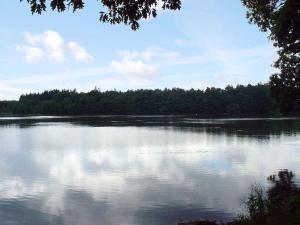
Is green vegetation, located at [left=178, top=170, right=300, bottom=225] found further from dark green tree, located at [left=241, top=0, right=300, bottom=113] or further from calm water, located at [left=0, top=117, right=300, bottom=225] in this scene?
dark green tree, located at [left=241, top=0, right=300, bottom=113]

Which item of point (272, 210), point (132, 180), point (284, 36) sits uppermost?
point (284, 36)

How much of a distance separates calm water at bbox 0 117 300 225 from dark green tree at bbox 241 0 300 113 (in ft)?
22.4

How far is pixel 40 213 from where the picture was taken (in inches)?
995

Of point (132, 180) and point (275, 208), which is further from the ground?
point (275, 208)

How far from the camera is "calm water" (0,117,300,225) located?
25.0 meters

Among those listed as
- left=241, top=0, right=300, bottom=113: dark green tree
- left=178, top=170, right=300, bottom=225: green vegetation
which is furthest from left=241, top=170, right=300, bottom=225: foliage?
left=241, top=0, right=300, bottom=113: dark green tree

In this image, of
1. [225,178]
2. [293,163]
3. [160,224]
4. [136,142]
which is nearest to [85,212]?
[160,224]

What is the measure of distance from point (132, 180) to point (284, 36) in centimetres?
1634

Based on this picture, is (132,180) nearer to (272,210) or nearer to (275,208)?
(275,208)

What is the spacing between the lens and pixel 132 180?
36219 millimetres

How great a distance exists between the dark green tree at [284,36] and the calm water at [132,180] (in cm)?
682

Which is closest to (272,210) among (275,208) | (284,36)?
(275,208)

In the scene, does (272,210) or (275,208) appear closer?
(272,210)

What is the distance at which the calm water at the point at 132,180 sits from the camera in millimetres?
24984
